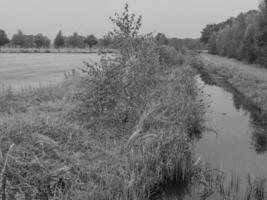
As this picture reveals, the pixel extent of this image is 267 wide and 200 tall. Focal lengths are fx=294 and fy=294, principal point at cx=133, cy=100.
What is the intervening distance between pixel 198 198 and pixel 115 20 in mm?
5914

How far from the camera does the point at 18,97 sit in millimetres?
11539

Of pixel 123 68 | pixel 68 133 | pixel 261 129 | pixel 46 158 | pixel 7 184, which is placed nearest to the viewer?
pixel 7 184

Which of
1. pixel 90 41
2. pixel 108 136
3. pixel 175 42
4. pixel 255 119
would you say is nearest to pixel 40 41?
pixel 90 41

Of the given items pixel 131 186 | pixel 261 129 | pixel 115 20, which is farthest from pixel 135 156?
pixel 261 129

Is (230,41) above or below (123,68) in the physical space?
above

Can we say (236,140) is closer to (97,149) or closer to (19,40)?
(97,149)

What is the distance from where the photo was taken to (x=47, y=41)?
109 meters

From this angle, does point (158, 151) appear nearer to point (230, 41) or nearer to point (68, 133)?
point (68, 133)

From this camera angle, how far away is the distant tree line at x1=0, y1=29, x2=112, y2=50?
101250 mm

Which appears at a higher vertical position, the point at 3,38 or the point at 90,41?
the point at 90,41

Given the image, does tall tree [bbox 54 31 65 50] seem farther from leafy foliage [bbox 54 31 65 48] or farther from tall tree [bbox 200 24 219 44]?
tall tree [bbox 200 24 219 44]

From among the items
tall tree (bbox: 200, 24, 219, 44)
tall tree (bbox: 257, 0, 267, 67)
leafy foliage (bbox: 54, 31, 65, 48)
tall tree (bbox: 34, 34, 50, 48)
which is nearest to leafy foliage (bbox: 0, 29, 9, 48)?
tall tree (bbox: 34, 34, 50, 48)

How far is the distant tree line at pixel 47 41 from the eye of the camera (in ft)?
332

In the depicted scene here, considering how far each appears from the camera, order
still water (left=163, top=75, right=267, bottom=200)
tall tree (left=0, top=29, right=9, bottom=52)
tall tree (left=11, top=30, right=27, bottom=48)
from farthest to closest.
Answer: tall tree (left=11, top=30, right=27, bottom=48) → tall tree (left=0, top=29, right=9, bottom=52) → still water (left=163, top=75, right=267, bottom=200)
